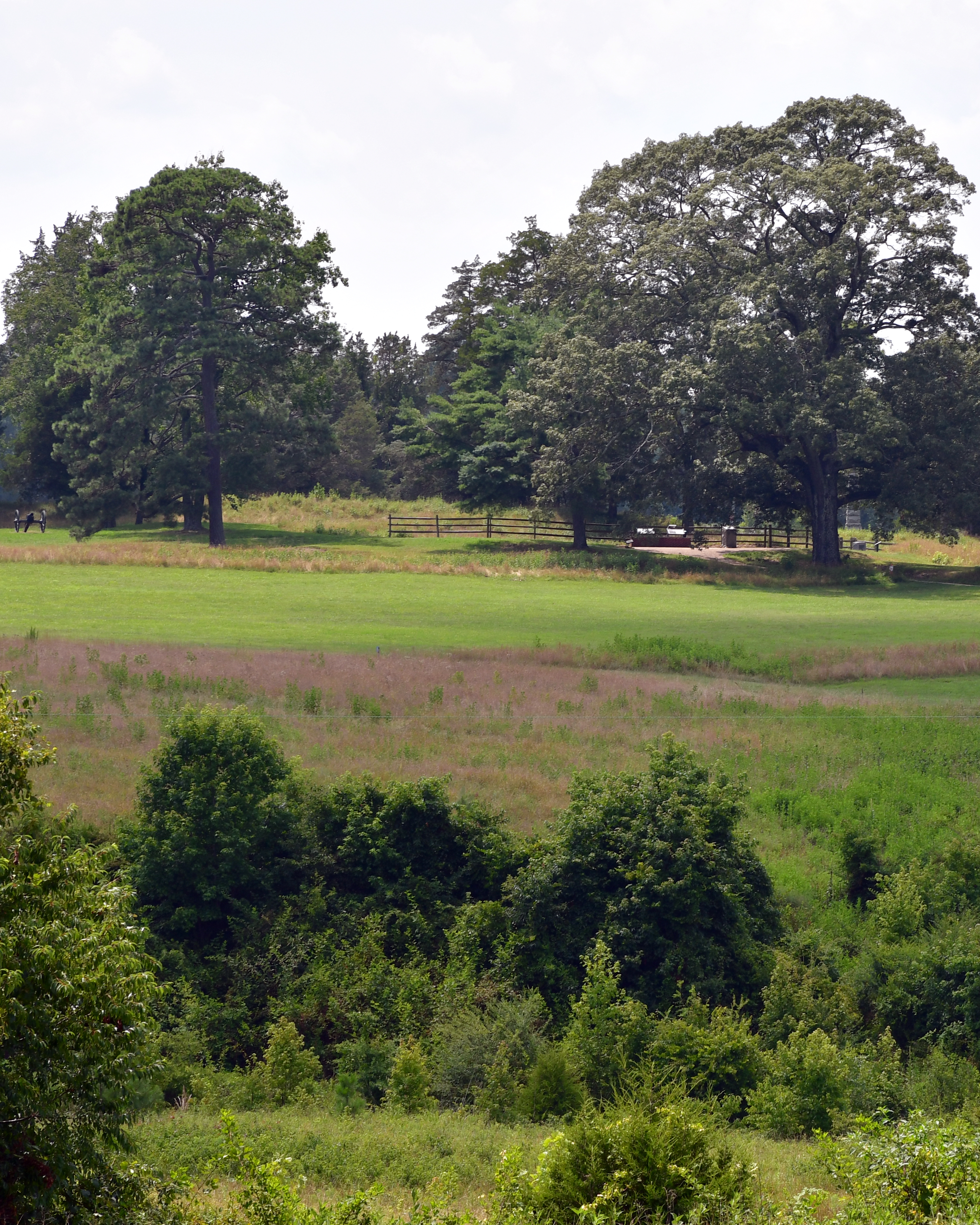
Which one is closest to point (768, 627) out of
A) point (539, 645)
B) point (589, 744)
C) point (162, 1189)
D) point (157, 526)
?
point (539, 645)

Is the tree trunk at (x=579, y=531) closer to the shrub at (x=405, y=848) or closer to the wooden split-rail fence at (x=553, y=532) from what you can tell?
the wooden split-rail fence at (x=553, y=532)

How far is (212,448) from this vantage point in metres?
67.9

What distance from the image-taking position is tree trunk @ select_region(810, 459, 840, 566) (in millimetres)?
62469

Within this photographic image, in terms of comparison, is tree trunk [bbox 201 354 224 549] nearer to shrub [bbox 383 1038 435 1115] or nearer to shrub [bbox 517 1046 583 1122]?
shrub [bbox 383 1038 435 1115]

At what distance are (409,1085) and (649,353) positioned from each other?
51.5m

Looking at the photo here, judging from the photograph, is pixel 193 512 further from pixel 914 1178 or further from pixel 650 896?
pixel 914 1178

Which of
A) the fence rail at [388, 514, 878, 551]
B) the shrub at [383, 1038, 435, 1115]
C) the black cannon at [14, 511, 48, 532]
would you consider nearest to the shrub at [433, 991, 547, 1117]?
the shrub at [383, 1038, 435, 1115]

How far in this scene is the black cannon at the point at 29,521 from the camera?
249ft

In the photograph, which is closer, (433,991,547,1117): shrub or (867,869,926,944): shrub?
(433,991,547,1117): shrub

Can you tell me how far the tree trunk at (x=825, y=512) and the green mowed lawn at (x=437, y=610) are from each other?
5.82m

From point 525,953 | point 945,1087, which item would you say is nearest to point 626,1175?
point 945,1087

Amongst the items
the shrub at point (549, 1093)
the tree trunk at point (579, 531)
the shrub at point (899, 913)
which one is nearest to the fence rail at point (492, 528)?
the tree trunk at point (579, 531)

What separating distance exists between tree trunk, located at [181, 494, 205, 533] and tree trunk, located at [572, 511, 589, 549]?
22237 millimetres

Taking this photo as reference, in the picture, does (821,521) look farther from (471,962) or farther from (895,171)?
(471,962)
